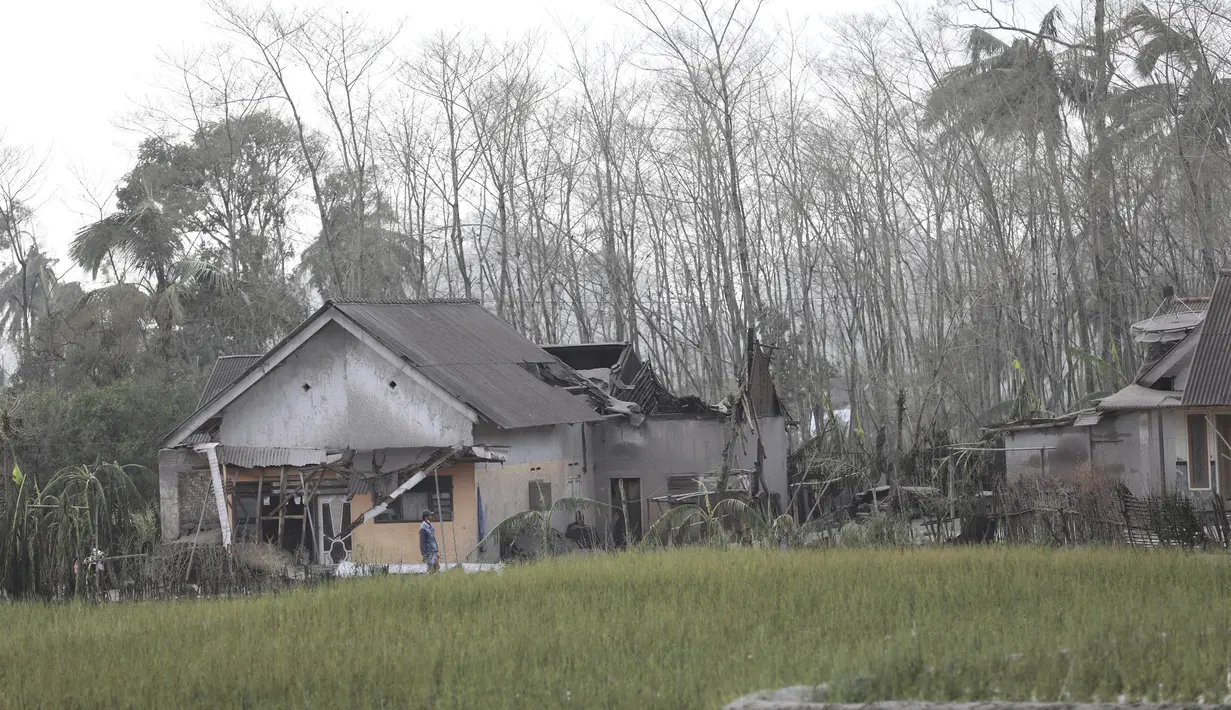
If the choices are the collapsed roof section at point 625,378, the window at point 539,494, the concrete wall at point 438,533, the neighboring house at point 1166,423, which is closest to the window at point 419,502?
the concrete wall at point 438,533

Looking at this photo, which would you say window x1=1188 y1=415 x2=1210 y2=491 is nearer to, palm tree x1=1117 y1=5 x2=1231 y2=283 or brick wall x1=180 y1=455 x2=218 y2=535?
palm tree x1=1117 y1=5 x2=1231 y2=283

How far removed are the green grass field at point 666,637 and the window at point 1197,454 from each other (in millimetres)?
7286

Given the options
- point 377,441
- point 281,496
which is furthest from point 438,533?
point 281,496

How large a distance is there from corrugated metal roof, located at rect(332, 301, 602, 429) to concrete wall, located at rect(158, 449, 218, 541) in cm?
505

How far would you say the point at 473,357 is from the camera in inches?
1068

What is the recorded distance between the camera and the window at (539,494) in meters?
26.5

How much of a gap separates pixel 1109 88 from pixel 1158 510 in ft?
67.6

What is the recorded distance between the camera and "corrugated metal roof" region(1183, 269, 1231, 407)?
869 inches

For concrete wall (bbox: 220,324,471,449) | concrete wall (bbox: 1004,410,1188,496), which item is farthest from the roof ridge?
concrete wall (bbox: 1004,410,1188,496)

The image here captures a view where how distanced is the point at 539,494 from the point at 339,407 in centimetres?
410

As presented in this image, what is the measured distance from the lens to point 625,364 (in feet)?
108

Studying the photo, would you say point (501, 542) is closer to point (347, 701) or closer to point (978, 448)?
point (978, 448)

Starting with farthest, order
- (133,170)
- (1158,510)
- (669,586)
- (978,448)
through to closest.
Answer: (133,170), (978,448), (1158,510), (669,586)

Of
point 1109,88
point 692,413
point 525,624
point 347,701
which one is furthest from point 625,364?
point 347,701
